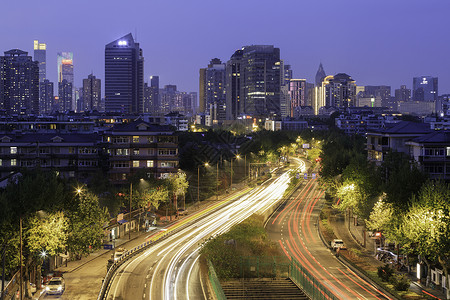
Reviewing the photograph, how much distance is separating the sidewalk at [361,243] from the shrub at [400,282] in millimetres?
733

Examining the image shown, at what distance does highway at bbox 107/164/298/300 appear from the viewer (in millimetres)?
35781

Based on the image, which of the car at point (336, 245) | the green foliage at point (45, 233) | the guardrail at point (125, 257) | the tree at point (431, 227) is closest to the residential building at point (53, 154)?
the guardrail at point (125, 257)

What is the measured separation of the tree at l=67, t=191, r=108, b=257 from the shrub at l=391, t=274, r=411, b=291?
2110 cm

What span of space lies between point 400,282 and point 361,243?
16.2 meters

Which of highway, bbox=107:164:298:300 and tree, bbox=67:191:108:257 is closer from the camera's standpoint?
highway, bbox=107:164:298:300

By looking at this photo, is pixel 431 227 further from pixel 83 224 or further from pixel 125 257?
pixel 83 224

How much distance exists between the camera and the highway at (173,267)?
35781 millimetres

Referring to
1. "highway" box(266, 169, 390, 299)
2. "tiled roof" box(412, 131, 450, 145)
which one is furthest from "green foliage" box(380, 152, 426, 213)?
"tiled roof" box(412, 131, 450, 145)

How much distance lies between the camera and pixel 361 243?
53.6 meters

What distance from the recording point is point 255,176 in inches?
4316

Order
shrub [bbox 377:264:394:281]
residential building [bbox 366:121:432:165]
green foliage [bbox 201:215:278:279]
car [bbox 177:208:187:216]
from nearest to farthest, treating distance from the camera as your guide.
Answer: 1. shrub [bbox 377:264:394:281]
2. green foliage [bbox 201:215:278:279]
3. car [bbox 177:208:187:216]
4. residential building [bbox 366:121:432:165]

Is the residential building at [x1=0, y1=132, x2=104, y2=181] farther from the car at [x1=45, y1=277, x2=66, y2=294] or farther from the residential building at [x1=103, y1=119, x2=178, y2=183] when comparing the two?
the car at [x1=45, y1=277, x2=66, y2=294]

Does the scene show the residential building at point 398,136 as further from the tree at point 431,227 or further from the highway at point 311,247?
the tree at point 431,227

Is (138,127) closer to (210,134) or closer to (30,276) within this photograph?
(30,276)
